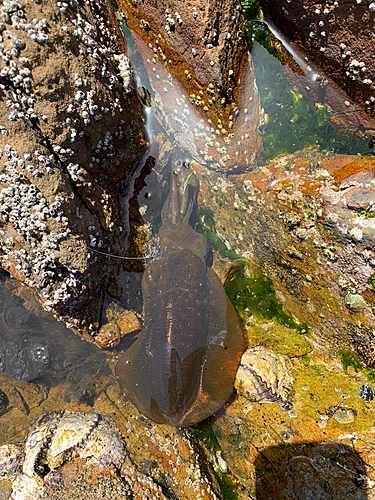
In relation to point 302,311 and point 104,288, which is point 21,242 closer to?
point 104,288

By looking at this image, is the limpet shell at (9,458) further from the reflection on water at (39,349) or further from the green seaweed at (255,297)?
the green seaweed at (255,297)

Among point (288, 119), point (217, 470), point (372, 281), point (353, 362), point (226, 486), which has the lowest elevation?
point (226, 486)

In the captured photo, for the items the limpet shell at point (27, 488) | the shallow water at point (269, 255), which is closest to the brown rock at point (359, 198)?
the shallow water at point (269, 255)

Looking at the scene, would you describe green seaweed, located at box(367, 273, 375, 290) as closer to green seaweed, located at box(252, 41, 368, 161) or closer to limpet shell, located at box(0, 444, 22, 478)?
green seaweed, located at box(252, 41, 368, 161)

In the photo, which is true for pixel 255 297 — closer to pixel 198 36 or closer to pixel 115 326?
pixel 115 326

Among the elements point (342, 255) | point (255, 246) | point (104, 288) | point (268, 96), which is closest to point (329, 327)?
point (342, 255)

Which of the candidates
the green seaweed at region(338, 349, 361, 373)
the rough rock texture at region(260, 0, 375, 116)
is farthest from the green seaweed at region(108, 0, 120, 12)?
the green seaweed at region(338, 349, 361, 373)

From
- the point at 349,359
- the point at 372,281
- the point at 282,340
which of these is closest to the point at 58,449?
the point at 282,340
